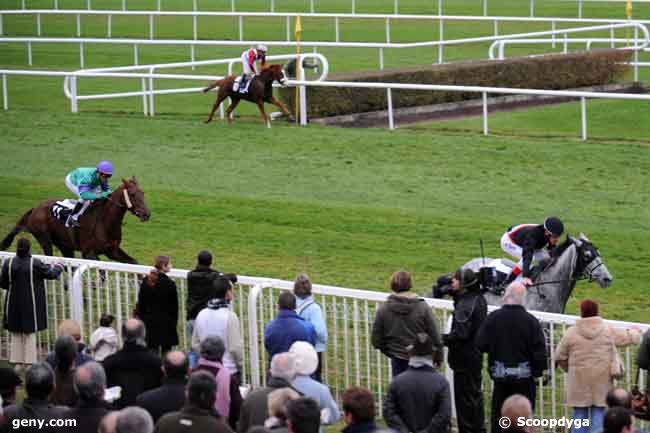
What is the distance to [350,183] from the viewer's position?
1502 cm

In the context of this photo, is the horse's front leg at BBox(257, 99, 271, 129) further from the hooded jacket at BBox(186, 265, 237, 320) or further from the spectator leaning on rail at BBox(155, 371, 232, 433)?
the spectator leaning on rail at BBox(155, 371, 232, 433)

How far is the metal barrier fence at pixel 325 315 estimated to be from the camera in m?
8.34

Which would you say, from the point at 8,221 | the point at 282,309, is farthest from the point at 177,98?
the point at 282,309

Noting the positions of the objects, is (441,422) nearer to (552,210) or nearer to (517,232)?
(517,232)

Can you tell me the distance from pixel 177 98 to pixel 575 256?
43.6 ft

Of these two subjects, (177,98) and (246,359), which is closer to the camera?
(246,359)

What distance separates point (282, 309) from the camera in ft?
25.9

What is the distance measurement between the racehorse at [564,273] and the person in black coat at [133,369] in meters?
3.16

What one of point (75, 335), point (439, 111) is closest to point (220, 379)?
point (75, 335)

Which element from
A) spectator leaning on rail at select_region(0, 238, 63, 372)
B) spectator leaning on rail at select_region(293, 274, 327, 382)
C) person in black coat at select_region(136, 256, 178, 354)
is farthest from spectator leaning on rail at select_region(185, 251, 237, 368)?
spectator leaning on rail at select_region(0, 238, 63, 372)

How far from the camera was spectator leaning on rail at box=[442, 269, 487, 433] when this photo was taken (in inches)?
311

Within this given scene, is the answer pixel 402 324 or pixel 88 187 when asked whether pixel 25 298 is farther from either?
pixel 402 324

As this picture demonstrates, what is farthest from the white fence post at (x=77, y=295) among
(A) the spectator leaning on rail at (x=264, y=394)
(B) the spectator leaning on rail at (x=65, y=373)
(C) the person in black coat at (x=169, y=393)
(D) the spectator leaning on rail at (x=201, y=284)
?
(A) the spectator leaning on rail at (x=264, y=394)

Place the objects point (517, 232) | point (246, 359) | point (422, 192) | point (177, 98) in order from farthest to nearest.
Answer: point (177, 98)
point (422, 192)
point (517, 232)
point (246, 359)
